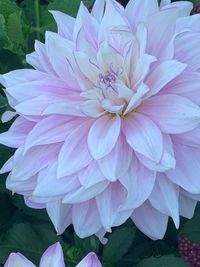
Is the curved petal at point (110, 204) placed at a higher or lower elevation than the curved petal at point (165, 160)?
lower

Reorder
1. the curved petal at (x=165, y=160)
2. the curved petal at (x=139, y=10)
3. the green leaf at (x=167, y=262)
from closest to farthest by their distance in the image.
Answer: the curved petal at (x=165, y=160)
the curved petal at (x=139, y=10)
the green leaf at (x=167, y=262)

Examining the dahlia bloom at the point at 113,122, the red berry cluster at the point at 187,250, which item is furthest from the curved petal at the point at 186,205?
the red berry cluster at the point at 187,250

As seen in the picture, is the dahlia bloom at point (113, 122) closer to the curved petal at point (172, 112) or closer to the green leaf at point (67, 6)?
the curved petal at point (172, 112)

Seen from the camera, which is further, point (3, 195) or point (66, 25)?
point (3, 195)

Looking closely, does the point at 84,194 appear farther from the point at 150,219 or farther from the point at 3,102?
the point at 3,102

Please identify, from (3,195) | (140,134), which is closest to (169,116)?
(140,134)

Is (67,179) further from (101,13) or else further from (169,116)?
(101,13)

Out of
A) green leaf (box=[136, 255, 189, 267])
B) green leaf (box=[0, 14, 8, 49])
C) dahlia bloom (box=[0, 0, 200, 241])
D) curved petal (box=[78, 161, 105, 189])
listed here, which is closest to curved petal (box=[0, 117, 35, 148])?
dahlia bloom (box=[0, 0, 200, 241])
